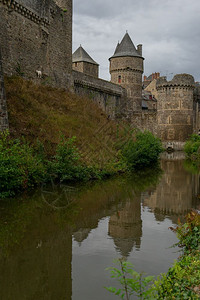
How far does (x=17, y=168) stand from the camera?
32.6 feet

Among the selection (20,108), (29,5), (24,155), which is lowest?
(24,155)

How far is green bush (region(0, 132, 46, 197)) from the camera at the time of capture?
375 inches

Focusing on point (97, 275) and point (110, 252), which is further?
point (110, 252)

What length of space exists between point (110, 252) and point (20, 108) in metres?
9.42

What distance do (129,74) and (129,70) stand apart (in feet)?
1.46

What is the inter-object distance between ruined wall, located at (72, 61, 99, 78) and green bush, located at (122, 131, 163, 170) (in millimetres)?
14988

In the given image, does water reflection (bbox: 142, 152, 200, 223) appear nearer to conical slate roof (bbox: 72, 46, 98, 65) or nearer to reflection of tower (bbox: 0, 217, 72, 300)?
reflection of tower (bbox: 0, 217, 72, 300)

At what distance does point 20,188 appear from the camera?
10.5 metres

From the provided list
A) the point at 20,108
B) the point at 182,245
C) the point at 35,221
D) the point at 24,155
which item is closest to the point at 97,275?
the point at 182,245

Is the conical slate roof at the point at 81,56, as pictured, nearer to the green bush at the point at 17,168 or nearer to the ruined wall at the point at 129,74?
the ruined wall at the point at 129,74

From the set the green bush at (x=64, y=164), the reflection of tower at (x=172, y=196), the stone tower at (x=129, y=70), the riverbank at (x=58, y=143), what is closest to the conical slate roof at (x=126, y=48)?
the stone tower at (x=129, y=70)

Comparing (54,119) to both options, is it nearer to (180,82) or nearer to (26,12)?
(26,12)

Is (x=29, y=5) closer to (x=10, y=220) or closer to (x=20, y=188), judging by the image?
(x=20, y=188)

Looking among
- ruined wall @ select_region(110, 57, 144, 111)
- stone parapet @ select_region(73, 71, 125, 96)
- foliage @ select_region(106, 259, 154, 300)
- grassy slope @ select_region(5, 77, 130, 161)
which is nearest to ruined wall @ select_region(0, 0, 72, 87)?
grassy slope @ select_region(5, 77, 130, 161)
